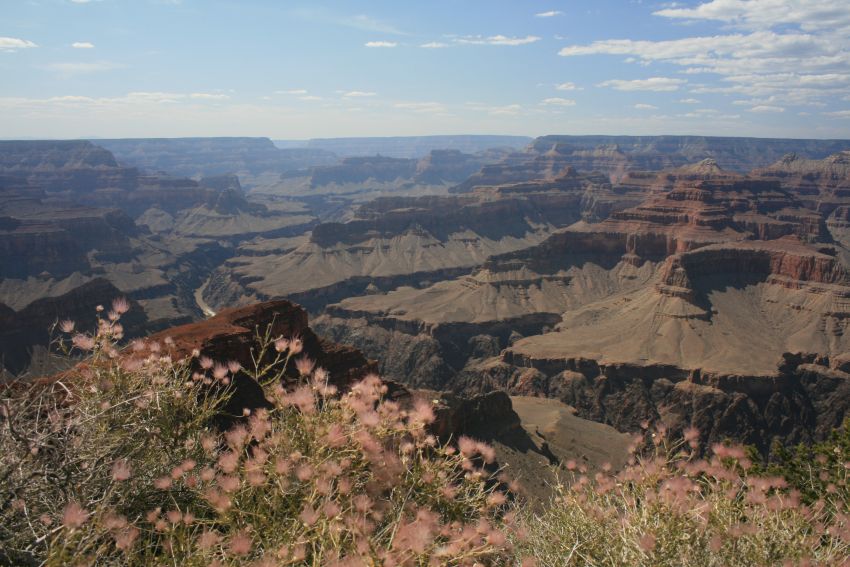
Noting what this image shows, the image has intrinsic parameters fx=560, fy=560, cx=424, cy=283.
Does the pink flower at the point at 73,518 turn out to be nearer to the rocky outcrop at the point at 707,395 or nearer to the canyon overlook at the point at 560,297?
the canyon overlook at the point at 560,297

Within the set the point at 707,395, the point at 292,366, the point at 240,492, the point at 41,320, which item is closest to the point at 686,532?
the point at 240,492

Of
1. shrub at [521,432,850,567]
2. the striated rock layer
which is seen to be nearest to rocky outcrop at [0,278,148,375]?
the striated rock layer

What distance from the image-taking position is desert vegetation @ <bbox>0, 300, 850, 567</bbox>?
27.7ft

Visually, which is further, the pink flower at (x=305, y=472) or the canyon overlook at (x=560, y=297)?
the canyon overlook at (x=560, y=297)

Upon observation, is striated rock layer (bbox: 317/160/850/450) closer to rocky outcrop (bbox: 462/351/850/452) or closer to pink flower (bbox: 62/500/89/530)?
rocky outcrop (bbox: 462/351/850/452)

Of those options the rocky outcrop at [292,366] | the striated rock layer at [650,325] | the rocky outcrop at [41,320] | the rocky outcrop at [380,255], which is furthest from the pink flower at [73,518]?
the rocky outcrop at [380,255]

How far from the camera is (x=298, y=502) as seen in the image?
10086 millimetres

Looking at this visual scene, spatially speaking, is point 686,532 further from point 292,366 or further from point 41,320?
point 41,320

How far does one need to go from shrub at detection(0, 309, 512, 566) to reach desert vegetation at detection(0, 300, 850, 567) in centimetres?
4

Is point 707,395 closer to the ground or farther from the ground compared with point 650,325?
closer to the ground

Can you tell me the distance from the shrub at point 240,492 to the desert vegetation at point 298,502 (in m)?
0.04

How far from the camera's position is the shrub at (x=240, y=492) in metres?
8.30

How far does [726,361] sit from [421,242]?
10877 centimetres

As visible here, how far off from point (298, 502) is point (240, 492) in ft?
3.38
